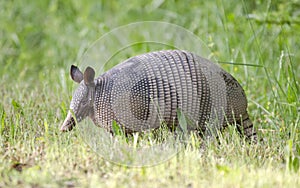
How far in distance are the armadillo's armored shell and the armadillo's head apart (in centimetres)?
6

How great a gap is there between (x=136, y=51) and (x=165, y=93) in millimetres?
3266

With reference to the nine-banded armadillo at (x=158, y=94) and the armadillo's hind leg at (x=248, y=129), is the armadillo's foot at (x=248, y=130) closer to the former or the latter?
the armadillo's hind leg at (x=248, y=129)

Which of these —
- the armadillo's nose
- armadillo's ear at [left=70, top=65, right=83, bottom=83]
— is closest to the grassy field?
the armadillo's nose

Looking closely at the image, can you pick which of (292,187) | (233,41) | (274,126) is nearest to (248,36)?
(233,41)

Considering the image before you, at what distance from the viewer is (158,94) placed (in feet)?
17.3

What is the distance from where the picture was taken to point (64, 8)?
10297 mm

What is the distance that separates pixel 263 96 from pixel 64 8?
474 centimetres

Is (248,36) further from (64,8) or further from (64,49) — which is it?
(64,8)

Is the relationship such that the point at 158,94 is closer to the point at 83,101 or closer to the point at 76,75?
the point at 83,101

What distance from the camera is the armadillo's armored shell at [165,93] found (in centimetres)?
523

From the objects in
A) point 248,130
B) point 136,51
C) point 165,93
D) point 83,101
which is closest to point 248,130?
point 248,130

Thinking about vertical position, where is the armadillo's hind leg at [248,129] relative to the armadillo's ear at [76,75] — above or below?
below

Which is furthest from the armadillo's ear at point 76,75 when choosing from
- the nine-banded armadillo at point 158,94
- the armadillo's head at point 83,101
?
the armadillo's head at point 83,101

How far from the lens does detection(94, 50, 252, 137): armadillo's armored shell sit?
5227mm
